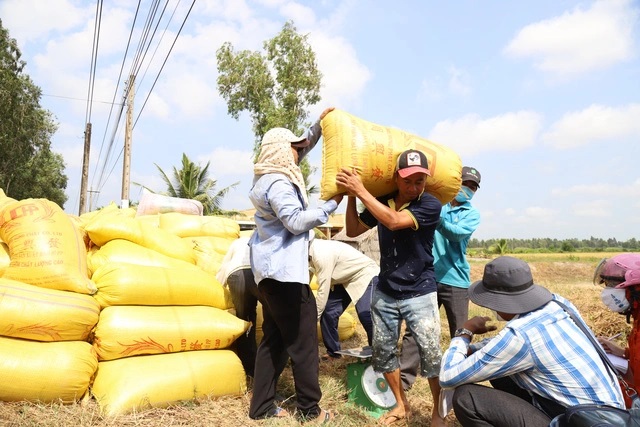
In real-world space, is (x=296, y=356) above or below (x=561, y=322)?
below

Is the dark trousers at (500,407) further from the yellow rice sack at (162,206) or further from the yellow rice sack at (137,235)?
the yellow rice sack at (162,206)

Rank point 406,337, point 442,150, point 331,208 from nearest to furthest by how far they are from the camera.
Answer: point 331,208 → point 442,150 → point 406,337

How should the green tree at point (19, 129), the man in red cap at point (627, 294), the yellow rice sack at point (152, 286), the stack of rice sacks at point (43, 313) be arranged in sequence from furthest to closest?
the green tree at point (19, 129) < the yellow rice sack at point (152, 286) < the stack of rice sacks at point (43, 313) < the man in red cap at point (627, 294)

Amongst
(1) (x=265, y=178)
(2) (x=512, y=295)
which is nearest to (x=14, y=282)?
(1) (x=265, y=178)

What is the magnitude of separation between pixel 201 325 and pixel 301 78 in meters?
15.8

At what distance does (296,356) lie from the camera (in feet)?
9.21

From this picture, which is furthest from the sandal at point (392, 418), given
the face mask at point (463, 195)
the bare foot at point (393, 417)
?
the face mask at point (463, 195)

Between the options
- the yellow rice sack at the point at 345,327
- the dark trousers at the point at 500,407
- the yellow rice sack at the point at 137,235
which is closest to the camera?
the dark trousers at the point at 500,407

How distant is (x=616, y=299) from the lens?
2270 millimetres

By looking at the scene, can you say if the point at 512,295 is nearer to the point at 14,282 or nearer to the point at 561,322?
the point at 561,322

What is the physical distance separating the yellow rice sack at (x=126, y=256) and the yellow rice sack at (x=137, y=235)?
0.16 feet

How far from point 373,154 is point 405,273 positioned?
2.25 ft

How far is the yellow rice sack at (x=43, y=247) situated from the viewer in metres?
2.99

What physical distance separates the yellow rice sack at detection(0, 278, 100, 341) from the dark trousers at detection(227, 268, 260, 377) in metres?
0.93
